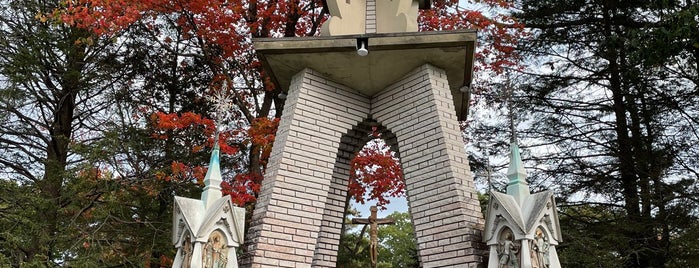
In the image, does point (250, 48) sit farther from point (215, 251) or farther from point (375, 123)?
point (215, 251)

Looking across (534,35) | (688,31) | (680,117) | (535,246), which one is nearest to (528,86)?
(534,35)

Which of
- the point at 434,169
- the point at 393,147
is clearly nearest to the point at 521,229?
the point at 434,169

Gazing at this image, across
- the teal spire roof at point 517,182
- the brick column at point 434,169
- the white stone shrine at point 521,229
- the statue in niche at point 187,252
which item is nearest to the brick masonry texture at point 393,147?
the brick column at point 434,169

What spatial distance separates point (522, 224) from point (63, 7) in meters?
8.97

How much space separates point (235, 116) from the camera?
14086 mm

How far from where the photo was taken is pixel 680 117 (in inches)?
538

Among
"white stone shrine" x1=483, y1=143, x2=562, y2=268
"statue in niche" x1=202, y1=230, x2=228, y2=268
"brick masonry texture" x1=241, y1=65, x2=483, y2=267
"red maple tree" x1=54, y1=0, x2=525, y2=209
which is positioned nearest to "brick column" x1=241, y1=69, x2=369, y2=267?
"brick masonry texture" x1=241, y1=65, x2=483, y2=267

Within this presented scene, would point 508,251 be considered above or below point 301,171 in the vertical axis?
below

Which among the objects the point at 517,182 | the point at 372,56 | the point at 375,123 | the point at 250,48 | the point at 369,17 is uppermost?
the point at 250,48

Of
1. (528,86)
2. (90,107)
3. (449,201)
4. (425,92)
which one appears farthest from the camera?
(528,86)

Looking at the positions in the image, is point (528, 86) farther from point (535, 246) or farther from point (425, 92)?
point (535, 246)

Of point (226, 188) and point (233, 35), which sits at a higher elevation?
point (233, 35)

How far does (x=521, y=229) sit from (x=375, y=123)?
2.55 m

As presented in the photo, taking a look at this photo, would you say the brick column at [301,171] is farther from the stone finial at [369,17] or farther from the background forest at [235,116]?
the background forest at [235,116]
